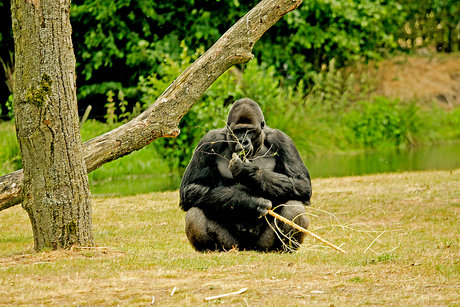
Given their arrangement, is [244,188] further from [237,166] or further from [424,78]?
[424,78]

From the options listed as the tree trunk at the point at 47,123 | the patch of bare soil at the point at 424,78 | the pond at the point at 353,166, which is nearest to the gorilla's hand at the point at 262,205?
the tree trunk at the point at 47,123

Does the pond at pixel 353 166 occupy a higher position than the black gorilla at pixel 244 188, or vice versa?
the black gorilla at pixel 244 188

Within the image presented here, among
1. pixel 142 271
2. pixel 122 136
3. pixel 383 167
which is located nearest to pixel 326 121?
pixel 383 167

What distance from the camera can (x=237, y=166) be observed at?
16.3 ft

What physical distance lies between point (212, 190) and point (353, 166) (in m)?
9.39

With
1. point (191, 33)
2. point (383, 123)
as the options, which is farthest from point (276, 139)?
point (383, 123)

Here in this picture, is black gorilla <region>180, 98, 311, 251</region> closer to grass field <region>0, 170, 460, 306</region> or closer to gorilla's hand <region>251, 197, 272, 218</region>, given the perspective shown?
gorilla's hand <region>251, 197, 272, 218</region>

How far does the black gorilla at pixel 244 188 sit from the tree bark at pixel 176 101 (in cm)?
50

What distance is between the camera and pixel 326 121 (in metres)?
17.8

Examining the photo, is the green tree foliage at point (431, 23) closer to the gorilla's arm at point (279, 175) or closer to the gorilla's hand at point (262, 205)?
the gorilla's arm at point (279, 175)

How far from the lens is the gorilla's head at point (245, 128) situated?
16.6 ft

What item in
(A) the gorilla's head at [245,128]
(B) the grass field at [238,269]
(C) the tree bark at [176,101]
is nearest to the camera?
(B) the grass field at [238,269]

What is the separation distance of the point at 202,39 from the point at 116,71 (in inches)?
141

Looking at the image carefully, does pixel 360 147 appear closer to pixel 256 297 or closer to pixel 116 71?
pixel 116 71
